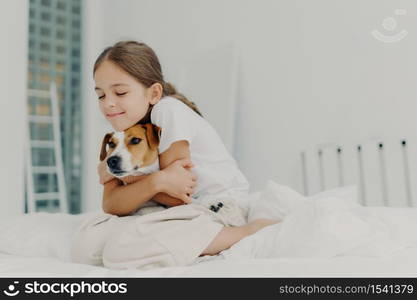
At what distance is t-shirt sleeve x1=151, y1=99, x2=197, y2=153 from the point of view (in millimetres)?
1043

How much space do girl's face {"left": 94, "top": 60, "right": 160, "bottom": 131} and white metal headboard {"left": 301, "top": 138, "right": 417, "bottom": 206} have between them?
1.27 meters

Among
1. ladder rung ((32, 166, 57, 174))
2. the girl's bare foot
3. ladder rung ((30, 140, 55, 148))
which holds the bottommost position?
ladder rung ((32, 166, 57, 174))

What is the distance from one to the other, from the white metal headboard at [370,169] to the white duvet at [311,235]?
76 centimetres

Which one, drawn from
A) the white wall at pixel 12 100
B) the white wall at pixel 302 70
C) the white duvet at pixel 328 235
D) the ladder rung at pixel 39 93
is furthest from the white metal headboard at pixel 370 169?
the ladder rung at pixel 39 93

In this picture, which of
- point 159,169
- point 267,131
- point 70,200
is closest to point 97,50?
point 70,200

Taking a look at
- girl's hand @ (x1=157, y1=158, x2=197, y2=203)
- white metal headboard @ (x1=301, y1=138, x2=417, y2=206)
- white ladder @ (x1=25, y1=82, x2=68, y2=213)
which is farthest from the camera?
white ladder @ (x1=25, y1=82, x2=68, y2=213)

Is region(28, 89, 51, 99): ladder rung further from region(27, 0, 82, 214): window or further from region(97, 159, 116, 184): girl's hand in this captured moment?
region(97, 159, 116, 184): girl's hand

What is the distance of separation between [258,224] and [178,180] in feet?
0.75

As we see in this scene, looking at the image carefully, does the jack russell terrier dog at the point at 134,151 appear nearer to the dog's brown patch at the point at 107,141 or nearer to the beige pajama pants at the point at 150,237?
the dog's brown patch at the point at 107,141

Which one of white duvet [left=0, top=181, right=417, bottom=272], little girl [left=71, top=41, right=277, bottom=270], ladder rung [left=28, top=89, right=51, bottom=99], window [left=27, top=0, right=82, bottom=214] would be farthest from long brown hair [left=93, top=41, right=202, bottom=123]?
window [left=27, top=0, right=82, bottom=214]

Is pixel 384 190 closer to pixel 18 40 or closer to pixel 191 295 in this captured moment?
pixel 191 295

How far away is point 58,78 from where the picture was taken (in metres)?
3.51

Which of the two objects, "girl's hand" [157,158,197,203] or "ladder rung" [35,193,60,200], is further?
"ladder rung" [35,193,60,200]

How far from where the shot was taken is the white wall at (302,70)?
2.03 meters
